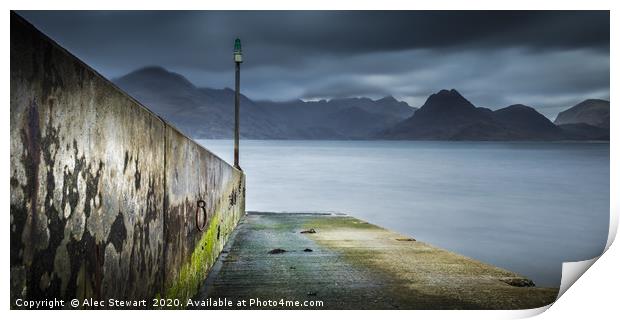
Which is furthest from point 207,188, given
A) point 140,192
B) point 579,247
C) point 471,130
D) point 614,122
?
point 471,130

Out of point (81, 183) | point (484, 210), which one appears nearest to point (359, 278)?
point (81, 183)

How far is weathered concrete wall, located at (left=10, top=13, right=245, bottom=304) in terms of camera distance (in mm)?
1328

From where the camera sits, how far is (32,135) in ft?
4.40

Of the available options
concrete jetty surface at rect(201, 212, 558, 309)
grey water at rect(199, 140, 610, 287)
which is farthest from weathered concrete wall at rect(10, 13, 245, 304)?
grey water at rect(199, 140, 610, 287)

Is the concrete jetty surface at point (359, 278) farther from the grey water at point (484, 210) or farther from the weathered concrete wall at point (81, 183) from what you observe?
the grey water at point (484, 210)

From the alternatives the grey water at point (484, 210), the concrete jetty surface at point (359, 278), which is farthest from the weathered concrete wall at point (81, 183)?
the grey water at point (484, 210)

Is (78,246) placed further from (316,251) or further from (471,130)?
(471,130)

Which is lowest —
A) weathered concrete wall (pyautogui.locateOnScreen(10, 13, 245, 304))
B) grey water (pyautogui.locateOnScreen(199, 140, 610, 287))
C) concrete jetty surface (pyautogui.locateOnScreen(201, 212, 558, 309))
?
grey water (pyautogui.locateOnScreen(199, 140, 610, 287))

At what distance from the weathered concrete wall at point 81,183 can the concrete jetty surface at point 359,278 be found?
1321 mm

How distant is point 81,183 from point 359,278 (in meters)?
3.06

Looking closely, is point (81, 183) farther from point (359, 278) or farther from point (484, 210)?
point (484, 210)

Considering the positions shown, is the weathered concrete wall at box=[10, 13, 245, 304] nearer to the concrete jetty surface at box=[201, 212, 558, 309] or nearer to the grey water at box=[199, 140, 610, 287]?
the concrete jetty surface at box=[201, 212, 558, 309]

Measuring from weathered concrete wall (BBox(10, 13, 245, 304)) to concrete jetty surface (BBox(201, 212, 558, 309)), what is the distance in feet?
4.34

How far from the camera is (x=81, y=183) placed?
5.20 feet
